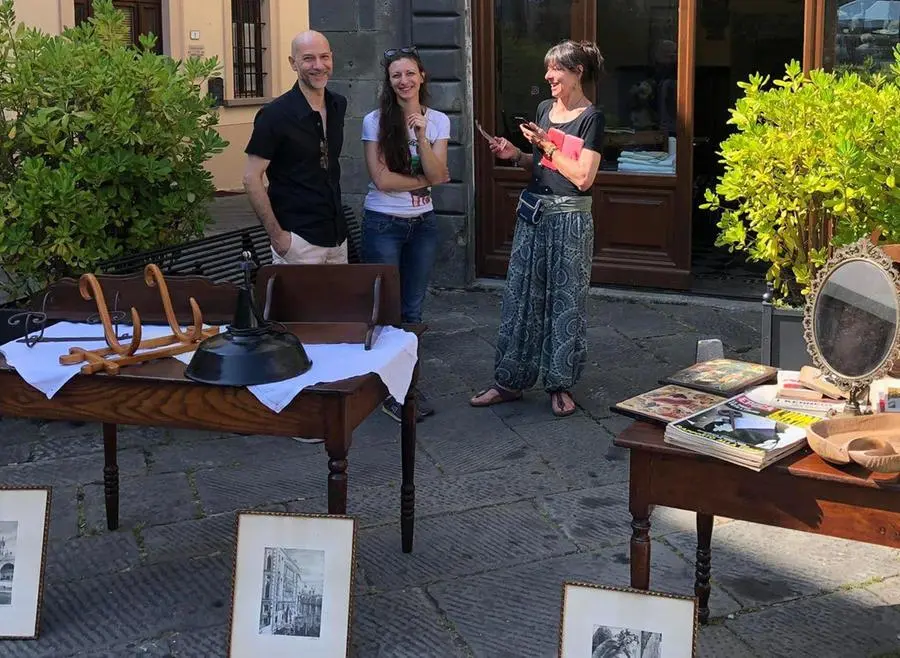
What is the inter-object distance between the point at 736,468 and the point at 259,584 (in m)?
1.40

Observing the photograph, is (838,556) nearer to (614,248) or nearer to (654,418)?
(654,418)

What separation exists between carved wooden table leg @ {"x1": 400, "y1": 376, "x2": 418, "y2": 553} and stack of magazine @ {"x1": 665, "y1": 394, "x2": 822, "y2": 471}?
4.26ft

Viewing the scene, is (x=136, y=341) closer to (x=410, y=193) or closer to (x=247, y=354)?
(x=247, y=354)

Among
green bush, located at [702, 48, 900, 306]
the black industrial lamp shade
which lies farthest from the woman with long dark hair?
the black industrial lamp shade

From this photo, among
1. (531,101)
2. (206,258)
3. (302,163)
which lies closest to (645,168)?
(531,101)

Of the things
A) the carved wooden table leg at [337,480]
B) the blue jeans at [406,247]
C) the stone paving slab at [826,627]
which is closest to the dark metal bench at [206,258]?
the blue jeans at [406,247]

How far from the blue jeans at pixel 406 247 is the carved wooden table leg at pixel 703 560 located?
2.34 metres

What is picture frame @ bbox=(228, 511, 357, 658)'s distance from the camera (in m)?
3.35

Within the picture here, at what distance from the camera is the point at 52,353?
361 cm

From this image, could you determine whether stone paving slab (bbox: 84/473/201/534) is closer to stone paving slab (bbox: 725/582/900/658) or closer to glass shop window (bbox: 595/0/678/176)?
stone paving slab (bbox: 725/582/900/658)

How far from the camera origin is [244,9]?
17609 millimetres

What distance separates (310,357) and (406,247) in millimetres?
2354

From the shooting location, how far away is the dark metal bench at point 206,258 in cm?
594

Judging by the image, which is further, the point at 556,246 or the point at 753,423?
the point at 556,246
